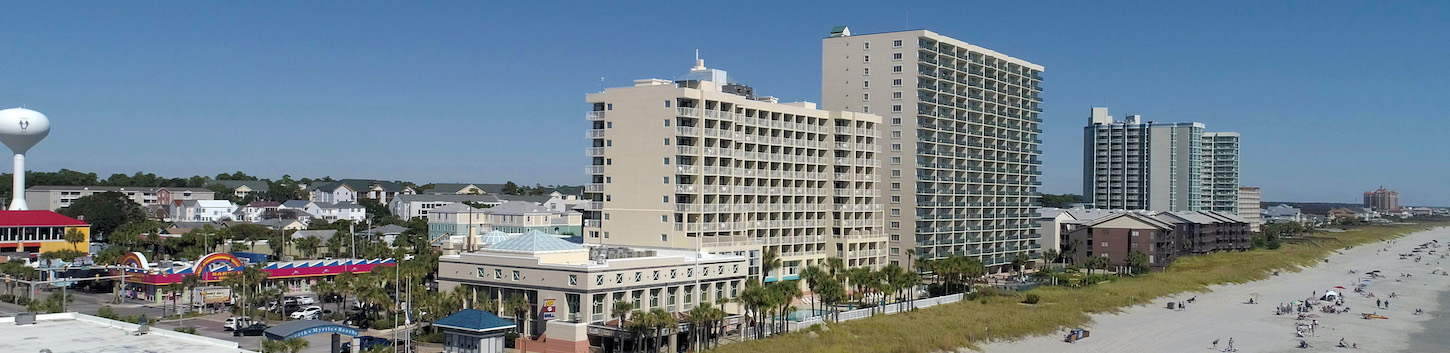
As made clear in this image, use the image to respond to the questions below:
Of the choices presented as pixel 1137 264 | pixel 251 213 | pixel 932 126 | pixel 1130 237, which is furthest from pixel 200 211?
pixel 1137 264

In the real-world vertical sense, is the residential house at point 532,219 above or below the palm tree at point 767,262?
above

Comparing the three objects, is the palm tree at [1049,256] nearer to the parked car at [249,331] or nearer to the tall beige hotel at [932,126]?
the tall beige hotel at [932,126]

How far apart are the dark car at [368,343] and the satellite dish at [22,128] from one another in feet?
288

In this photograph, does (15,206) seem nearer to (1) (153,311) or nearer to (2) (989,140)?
(1) (153,311)

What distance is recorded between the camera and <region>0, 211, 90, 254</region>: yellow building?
112 m

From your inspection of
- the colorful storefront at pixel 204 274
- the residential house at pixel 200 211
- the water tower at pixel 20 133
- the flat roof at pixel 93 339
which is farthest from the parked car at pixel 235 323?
the residential house at pixel 200 211

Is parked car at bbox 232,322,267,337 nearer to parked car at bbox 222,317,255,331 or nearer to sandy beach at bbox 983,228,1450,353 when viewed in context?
parked car at bbox 222,317,255,331

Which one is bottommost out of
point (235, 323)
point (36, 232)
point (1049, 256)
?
point (235, 323)

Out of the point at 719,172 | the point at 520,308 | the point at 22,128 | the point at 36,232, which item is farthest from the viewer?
the point at 22,128

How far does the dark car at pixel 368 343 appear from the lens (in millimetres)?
57825

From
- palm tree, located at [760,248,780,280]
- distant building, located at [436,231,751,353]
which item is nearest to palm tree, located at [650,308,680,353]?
distant building, located at [436,231,751,353]

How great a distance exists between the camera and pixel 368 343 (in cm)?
6075

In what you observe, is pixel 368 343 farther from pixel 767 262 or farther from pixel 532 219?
pixel 532 219

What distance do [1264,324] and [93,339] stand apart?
268 feet
